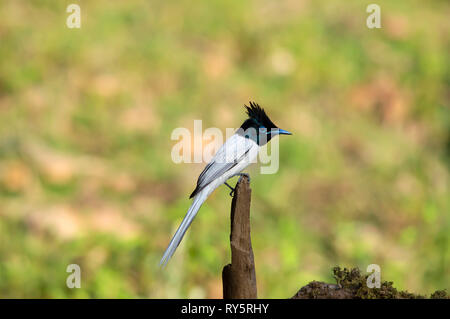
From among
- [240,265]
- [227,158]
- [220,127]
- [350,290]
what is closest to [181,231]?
[240,265]

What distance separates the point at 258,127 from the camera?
3297 millimetres

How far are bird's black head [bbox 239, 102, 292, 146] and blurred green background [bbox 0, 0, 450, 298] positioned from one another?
2.11 meters

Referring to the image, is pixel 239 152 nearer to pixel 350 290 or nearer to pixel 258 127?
pixel 258 127

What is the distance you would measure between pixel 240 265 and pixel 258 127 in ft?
3.57

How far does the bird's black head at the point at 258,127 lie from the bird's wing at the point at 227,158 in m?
0.05

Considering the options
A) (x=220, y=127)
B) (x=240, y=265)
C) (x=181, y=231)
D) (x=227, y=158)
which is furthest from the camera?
(x=220, y=127)

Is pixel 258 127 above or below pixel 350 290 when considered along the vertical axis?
above

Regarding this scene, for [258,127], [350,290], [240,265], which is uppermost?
[258,127]

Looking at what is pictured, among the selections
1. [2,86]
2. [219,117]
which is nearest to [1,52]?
[2,86]

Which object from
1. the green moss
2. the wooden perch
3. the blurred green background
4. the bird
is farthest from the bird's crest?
the blurred green background

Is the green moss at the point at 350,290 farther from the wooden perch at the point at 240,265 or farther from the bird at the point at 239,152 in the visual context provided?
the bird at the point at 239,152

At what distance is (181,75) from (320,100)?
2.42 m

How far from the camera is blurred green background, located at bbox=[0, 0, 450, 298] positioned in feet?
19.0

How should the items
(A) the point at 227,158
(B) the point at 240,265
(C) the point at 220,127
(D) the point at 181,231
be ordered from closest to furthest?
(B) the point at 240,265, (D) the point at 181,231, (A) the point at 227,158, (C) the point at 220,127
